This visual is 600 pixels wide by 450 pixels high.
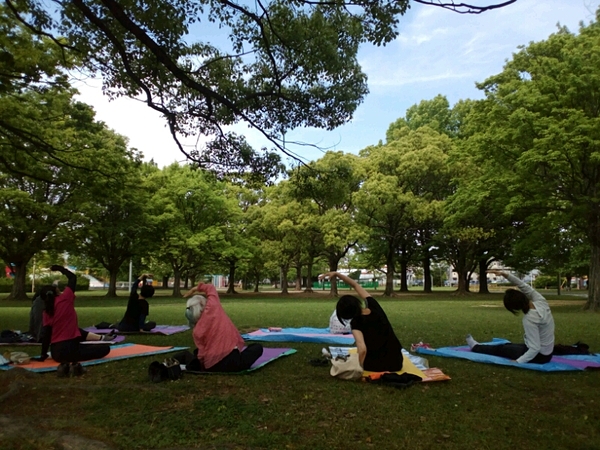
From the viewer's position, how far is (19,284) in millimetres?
25188

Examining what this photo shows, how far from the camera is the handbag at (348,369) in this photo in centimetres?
516

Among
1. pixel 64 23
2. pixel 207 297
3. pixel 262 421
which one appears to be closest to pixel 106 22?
pixel 64 23

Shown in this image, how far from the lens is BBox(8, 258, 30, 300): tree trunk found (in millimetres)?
24688

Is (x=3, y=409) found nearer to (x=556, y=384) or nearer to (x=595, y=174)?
(x=556, y=384)

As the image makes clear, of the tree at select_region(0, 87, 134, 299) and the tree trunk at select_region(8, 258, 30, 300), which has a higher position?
the tree at select_region(0, 87, 134, 299)

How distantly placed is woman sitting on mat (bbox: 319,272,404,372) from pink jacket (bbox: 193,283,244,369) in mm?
1402

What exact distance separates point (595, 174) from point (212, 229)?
860 inches

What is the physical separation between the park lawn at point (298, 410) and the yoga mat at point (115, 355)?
1.09ft

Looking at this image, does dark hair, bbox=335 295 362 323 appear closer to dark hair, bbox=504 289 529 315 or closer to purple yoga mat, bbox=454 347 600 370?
dark hair, bbox=504 289 529 315

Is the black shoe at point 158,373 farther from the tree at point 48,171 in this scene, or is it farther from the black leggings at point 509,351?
the tree at point 48,171

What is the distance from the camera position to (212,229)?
98.6ft

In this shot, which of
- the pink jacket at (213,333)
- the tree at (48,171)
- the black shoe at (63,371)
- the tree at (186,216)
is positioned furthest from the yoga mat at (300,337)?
the tree at (186,216)

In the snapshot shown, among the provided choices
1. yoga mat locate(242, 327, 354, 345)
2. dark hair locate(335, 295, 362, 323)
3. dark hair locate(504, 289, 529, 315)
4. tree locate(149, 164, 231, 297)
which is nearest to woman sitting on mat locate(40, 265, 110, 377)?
yoga mat locate(242, 327, 354, 345)

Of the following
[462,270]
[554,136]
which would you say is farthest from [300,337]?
[462,270]
